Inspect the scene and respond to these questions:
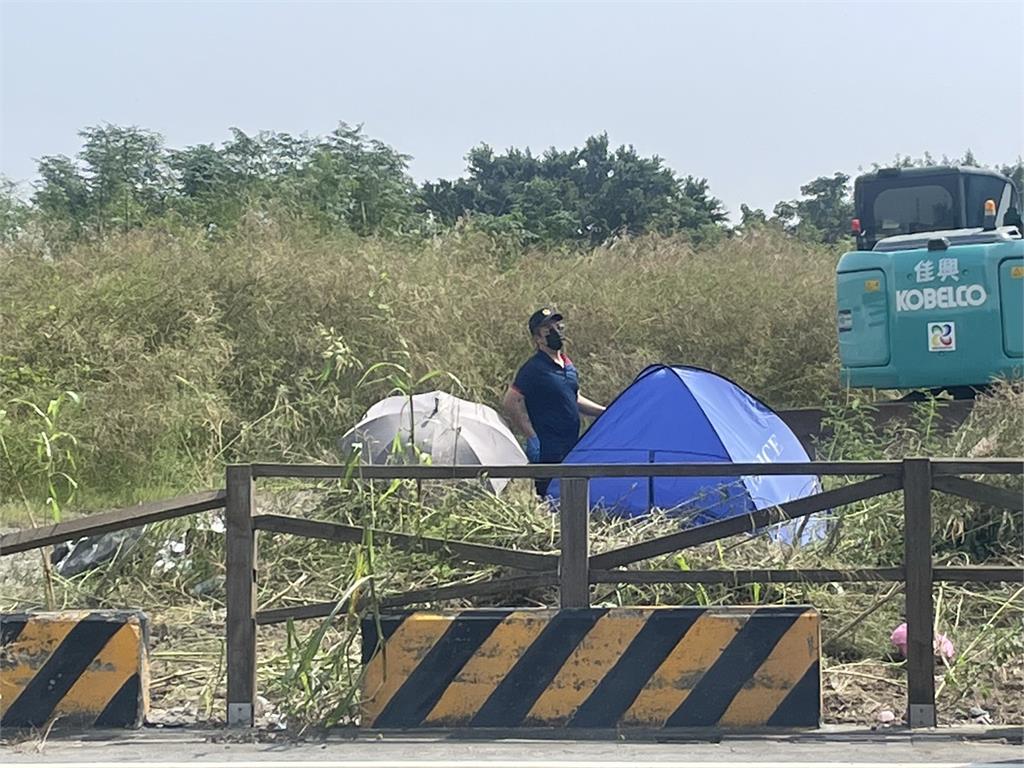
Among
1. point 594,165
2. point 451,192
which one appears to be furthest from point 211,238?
point 594,165

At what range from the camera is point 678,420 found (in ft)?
26.2

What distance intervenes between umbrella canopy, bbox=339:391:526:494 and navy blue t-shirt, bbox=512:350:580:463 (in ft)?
A: 1.55

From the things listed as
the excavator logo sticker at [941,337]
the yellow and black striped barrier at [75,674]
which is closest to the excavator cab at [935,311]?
the excavator logo sticker at [941,337]

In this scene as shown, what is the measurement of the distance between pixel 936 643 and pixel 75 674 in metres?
4.10

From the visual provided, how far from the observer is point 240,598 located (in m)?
5.43

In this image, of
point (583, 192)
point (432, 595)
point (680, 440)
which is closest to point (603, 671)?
point (432, 595)

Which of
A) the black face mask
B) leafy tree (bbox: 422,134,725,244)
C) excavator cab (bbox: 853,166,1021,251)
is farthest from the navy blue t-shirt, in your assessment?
leafy tree (bbox: 422,134,725,244)

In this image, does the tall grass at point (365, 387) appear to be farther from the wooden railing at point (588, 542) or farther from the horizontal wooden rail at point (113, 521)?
the horizontal wooden rail at point (113, 521)

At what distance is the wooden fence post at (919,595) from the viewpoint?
525cm

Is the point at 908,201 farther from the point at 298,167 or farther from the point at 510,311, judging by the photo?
the point at 298,167

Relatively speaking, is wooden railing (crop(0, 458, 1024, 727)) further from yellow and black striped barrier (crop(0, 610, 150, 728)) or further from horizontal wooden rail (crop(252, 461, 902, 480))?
yellow and black striped barrier (crop(0, 610, 150, 728))

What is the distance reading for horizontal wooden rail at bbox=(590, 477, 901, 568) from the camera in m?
5.39

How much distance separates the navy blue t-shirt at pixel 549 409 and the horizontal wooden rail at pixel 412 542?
315cm

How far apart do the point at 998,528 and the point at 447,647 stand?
358 cm
